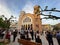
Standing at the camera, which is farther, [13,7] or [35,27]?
[13,7]

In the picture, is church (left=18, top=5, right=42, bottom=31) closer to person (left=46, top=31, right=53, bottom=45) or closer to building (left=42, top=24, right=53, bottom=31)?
building (left=42, top=24, right=53, bottom=31)

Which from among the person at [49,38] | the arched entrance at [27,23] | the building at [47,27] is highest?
the arched entrance at [27,23]

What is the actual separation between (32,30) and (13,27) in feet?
1.42

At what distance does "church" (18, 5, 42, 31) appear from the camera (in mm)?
3940

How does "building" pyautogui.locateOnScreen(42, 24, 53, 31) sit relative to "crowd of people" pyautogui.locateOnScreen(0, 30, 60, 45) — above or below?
above

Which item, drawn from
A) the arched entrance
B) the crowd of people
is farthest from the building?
the arched entrance

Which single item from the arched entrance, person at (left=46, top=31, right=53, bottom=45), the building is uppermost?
the arched entrance

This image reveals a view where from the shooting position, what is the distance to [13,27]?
4078mm

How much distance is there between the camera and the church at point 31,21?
3.94 metres

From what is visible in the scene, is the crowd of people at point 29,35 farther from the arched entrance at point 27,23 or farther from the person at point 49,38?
the arched entrance at point 27,23

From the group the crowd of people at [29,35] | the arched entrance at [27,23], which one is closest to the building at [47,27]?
the crowd of people at [29,35]

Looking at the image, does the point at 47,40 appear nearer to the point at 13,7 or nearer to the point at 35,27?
the point at 35,27

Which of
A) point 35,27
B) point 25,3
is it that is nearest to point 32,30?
point 35,27

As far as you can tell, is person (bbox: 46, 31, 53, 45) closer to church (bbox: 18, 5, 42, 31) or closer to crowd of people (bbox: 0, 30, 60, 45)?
crowd of people (bbox: 0, 30, 60, 45)
